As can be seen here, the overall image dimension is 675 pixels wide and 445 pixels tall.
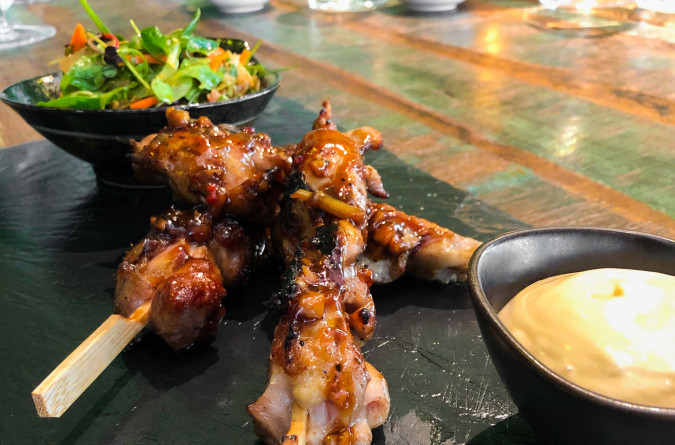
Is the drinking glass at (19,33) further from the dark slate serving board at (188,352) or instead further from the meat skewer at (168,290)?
the meat skewer at (168,290)

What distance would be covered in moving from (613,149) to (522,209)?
3.66 feet

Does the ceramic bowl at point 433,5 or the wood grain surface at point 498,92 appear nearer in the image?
the wood grain surface at point 498,92

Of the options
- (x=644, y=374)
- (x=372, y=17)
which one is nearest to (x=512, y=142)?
(x=644, y=374)

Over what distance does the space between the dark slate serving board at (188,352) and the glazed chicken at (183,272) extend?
0.12m

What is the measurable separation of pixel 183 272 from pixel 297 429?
829 mm

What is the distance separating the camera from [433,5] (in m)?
7.64

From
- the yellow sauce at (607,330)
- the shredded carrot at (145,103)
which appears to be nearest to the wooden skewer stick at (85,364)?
the yellow sauce at (607,330)

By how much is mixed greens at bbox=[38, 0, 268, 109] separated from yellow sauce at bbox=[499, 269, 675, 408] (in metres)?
2.23

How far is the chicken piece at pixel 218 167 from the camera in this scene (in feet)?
7.65

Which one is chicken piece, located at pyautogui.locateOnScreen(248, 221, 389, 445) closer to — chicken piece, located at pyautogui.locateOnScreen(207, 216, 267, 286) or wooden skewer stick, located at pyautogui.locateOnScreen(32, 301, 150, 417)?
wooden skewer stick, located at pyautogui.locateOnScreen(32, 301, 150, 417)

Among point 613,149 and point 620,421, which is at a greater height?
point 620,421

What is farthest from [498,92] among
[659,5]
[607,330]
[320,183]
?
[607,330]

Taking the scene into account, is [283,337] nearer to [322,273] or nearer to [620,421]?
[322,273]

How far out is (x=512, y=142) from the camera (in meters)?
3.93
